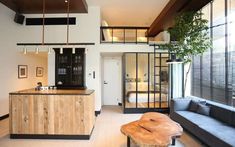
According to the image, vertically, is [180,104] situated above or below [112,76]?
below

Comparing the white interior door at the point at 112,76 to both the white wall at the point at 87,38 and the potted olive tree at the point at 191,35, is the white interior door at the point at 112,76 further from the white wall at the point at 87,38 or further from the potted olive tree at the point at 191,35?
the potted olive tree at the point at 191,35

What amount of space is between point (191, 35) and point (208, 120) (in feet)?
7.18

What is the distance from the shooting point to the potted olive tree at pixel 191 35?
15.7 feet

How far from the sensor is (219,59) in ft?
16.1

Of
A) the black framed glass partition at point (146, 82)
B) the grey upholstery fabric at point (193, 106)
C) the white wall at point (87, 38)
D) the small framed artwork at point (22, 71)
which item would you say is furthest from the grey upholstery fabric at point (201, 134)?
the small framed artwork at point (22, 71)

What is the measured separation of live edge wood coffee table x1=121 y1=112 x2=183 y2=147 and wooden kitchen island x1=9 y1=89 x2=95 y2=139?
1.24 m

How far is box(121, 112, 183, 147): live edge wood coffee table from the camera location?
2873mm

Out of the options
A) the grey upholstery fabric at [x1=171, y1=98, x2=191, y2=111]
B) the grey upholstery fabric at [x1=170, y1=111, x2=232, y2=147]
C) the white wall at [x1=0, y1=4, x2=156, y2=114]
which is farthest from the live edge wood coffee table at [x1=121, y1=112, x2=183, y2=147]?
the white wall at [x1=0, y1=4, x2=156, y2=114]

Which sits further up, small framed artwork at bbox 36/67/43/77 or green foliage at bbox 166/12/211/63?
green foliage at bbox 166/12/211/63

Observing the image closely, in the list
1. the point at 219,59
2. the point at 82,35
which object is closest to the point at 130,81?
the point at 82,35

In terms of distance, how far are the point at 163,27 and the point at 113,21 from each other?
110 inches

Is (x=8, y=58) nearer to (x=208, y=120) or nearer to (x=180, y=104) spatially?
(x=180, y=104)


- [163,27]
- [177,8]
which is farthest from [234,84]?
[163,27]

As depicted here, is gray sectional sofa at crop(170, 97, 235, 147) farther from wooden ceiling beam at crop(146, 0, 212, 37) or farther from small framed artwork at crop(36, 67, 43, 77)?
small framed artwork at crop(36, 67, 43, 77)
